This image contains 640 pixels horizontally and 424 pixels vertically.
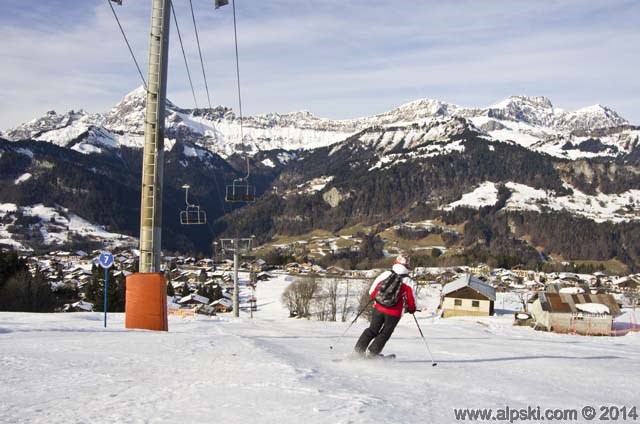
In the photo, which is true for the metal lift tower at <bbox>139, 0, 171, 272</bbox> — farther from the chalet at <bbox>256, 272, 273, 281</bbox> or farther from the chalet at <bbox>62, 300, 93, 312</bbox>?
the chalet at <bbox>256, 272, 273, 281</bbox>

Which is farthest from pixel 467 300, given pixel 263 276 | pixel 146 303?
pixel 263 276

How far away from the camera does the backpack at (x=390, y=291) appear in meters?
10.9

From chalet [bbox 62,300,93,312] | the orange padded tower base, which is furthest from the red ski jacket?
chalet [bbox 62,300,93,312]

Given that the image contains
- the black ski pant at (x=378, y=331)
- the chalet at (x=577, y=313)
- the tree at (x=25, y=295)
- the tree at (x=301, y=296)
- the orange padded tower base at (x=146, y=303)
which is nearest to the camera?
the black ski pant at (x=378, y=331)

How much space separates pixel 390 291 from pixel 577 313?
62.5m

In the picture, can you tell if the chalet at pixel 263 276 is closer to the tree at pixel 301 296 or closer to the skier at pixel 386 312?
the tree at pixel 301 296

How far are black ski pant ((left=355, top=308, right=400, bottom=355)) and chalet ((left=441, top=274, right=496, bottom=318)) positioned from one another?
83.8m

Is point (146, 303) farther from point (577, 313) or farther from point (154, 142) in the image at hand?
point (577, 313)

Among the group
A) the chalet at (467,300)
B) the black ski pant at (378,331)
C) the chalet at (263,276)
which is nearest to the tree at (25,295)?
the chalet at (467,300)

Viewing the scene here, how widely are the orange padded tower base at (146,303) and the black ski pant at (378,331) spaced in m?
7.77

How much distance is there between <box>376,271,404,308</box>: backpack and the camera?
35.7 feet

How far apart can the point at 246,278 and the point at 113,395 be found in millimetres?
173772

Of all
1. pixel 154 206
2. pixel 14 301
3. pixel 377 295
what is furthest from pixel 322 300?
→ pixel 377 295

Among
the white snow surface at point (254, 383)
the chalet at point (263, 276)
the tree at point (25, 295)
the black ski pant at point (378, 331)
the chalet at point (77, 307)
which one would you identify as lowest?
the chalet at point (77, 307)
